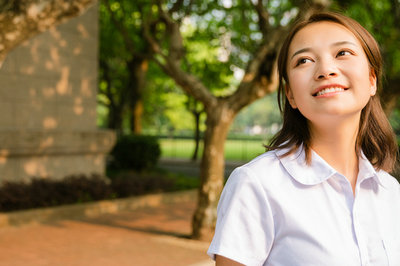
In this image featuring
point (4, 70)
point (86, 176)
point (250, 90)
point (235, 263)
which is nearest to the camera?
point (235, 263)

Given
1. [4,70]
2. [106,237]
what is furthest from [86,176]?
[106,237]

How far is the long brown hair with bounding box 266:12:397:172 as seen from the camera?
1.61 m

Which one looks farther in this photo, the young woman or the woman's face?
the woman's face

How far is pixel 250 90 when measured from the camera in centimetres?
805

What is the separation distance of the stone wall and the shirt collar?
10050mm

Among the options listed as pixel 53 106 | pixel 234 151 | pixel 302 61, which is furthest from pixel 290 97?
pixel 234 151

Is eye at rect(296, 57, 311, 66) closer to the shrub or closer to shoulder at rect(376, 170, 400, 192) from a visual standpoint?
shoulder at rect(376, 170, 400, 192)

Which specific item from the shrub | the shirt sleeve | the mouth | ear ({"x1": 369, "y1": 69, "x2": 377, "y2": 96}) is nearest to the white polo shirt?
the shirt sleeve

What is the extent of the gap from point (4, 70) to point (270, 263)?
1081cm

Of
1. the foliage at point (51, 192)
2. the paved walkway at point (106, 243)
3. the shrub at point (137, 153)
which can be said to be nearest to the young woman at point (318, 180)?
the paved walkway at point (106, 243)

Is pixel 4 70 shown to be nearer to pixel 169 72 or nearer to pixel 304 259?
pixel 169 72

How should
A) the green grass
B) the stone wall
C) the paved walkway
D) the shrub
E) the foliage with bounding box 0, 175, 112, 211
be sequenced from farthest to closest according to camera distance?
the green grass < the shrub < the stone wall < the foliage with bounding box 0, 175, 112, 211 < the paved walkway

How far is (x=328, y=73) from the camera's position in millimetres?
1503

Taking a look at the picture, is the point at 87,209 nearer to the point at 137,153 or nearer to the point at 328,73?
the point at 137,153
